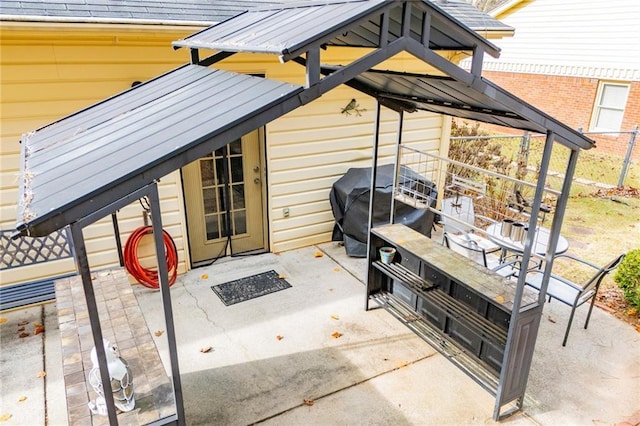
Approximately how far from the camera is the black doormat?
16.8 feet

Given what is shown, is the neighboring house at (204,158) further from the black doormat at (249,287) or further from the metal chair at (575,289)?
the metal chair at (575,289)

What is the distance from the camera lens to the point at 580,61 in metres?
11.7

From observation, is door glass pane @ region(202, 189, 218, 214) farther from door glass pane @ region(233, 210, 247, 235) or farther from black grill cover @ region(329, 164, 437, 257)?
black grill cover @ region(329, 164, 437, 257)

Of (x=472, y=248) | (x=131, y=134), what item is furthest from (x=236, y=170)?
(x=131, y=134)

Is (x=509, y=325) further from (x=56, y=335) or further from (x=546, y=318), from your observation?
(x=56, y=335)

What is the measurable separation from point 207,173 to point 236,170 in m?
0.38

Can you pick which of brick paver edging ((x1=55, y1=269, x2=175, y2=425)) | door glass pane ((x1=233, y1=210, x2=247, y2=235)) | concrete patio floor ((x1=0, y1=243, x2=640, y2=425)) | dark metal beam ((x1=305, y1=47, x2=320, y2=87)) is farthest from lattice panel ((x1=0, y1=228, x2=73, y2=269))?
dark metal beam ((x1=305, y1=47, x2=320, y2=87))

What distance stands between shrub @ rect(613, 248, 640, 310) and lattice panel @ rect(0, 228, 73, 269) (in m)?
6.08

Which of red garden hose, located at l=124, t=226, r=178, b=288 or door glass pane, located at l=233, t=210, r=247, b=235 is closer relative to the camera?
red garden hose, located at l=124, t=226, r=178, b=288

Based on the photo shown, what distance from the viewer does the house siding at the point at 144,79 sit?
4277 millimetres

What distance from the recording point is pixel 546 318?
4754 mm

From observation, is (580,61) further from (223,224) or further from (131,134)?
(131,134)

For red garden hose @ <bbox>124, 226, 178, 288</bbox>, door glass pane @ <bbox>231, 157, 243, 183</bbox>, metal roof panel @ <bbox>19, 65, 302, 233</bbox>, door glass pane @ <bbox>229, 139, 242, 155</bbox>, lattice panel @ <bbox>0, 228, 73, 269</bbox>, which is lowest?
red garden hose @ <bbox>124, 226, 178, 288</bbox>

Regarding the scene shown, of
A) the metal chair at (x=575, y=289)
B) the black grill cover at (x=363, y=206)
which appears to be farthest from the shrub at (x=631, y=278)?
the black grill cover at (x=363, y=206)
